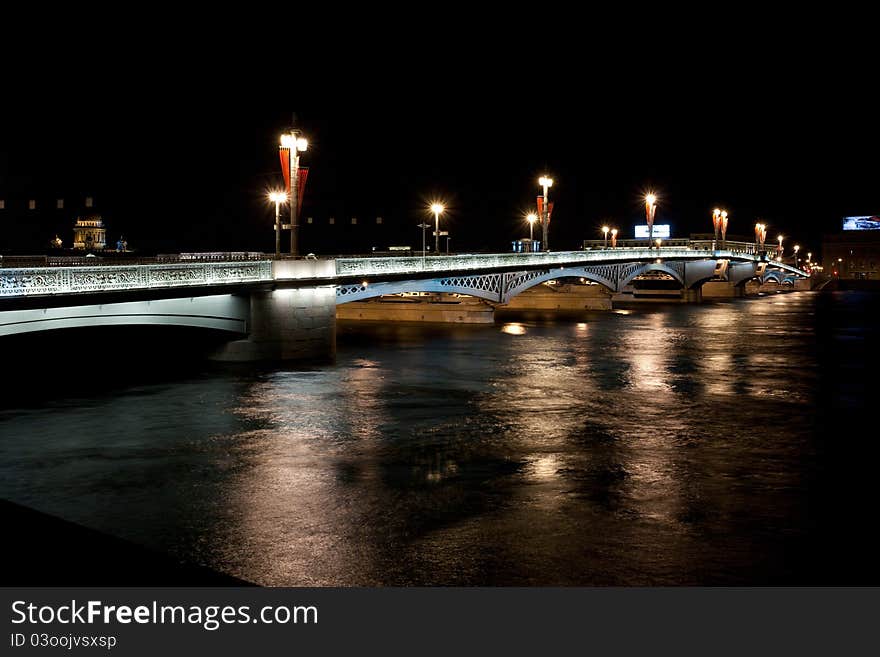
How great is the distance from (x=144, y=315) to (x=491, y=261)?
29884 millimetres

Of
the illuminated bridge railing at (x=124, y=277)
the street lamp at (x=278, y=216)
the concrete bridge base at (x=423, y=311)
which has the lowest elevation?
the concrete bridge base at (x=423, y=311)

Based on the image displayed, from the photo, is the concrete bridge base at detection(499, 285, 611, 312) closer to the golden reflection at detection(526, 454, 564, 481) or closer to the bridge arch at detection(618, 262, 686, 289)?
the bridge arch at detection(618, 262, 686, 289)

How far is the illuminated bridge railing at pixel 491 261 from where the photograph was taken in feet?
133

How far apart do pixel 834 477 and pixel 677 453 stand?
315 centimetres

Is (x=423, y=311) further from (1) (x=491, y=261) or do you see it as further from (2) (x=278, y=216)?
(2) (x=278, y=216)

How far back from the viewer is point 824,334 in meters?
55.8

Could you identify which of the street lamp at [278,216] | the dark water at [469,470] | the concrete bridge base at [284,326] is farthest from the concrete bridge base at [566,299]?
the concrete bridge base at [284,326]

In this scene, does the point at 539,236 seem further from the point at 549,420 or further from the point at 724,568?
the point at 724,568

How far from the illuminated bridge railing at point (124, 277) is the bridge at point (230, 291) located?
3cm

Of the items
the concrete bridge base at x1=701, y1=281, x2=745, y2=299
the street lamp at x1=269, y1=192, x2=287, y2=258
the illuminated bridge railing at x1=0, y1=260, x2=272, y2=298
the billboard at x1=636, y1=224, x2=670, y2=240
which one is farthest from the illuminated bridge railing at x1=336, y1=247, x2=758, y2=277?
the billboard at x1=636, y1=224, x2=670, y2=240

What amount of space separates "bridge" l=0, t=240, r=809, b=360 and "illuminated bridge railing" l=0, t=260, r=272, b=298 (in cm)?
3

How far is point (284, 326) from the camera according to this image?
3525 centimetres

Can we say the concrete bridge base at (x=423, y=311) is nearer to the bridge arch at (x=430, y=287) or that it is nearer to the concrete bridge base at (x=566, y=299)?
the bridge arch at (x=430, y=287)

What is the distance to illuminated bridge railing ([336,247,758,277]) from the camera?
40.5 meters
